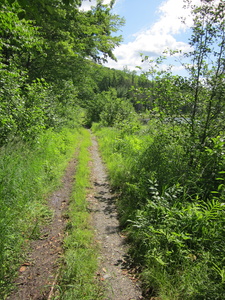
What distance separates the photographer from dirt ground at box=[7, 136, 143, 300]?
9.69 feet

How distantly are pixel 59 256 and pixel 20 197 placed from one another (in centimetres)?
162

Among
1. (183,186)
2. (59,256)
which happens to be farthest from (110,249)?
(183,186)

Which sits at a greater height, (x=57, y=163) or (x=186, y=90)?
(x=186, y=90)

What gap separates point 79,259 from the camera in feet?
11.2

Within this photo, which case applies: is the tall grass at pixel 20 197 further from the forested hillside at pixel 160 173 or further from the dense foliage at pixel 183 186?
the dense foliage at pixel 183 186

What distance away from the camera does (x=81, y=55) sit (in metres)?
12.8

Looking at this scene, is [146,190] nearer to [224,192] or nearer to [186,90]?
[224,192]

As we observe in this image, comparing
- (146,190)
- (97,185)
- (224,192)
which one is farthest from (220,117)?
(97,185)

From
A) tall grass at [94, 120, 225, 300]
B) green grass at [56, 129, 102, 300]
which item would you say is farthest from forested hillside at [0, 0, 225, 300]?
green grass at [56, 129, 102, 300]

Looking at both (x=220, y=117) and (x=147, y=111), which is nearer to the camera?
(x=220, y=117)

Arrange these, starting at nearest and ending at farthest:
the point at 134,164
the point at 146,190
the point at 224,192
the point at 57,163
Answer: the point at 224,192
the point at 146,190
the point at 134,164
the point at 57,163

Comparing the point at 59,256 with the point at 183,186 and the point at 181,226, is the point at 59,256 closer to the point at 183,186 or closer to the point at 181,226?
the point at 181,226

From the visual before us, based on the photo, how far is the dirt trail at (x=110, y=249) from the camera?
309cm

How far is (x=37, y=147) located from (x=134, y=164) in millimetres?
3408
